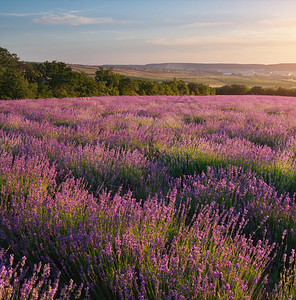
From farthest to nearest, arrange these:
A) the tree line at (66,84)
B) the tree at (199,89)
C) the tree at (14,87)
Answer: the tree at (199,89) < the tree line at (66,84) < the tree at (14,87)

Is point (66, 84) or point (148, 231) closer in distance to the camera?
point (148, 231)

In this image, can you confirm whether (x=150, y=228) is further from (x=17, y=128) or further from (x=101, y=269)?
(x=17, y=128)

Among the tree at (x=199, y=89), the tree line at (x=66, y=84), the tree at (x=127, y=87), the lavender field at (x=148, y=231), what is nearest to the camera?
the lavender field at (x=148, y=231)

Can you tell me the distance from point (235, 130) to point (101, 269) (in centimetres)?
504

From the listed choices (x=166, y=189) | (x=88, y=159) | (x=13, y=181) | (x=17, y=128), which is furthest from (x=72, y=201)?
(x=17, y=128)

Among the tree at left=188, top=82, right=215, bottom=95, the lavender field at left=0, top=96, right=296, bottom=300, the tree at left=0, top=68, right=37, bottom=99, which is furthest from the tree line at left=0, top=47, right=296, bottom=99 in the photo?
the lavender field at left=0, top=96, right=296, bottom=300

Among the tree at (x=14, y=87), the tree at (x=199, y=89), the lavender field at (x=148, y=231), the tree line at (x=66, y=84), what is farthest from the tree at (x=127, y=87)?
the lavender field at (x=148, y=231)

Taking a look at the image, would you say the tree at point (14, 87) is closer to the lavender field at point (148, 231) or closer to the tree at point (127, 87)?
the tree at point (127, 87)

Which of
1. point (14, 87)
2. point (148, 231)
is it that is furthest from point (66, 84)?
point (148, 231)

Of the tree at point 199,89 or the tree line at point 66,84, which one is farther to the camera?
the tree at point 199,89

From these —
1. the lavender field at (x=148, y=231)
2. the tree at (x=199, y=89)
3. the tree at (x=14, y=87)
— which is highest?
the tree at (x=199, y=89)

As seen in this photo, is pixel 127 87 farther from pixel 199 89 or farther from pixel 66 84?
pixel 199 89

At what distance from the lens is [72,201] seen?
243 cm

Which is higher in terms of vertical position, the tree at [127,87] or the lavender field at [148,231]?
the tree at [127,87]
